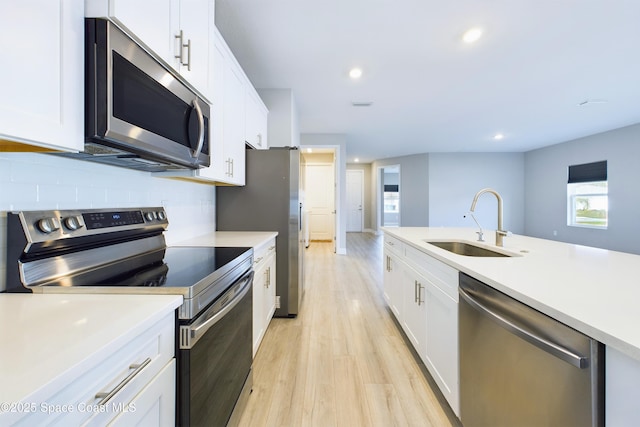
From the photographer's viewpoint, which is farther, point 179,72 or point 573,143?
point 573,143

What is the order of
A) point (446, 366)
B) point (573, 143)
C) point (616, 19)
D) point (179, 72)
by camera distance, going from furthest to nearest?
point (573, 143) < point (616, 19) < point (446, 366) < point (179, 72)

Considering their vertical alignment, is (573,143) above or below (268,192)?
above

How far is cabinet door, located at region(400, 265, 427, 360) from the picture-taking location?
1697mm

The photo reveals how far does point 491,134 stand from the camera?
5723mm

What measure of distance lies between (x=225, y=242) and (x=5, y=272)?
3.37ft

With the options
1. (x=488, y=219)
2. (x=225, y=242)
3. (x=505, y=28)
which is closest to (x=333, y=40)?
(x=505, y=28)

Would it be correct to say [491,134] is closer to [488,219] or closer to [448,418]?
[488,219]

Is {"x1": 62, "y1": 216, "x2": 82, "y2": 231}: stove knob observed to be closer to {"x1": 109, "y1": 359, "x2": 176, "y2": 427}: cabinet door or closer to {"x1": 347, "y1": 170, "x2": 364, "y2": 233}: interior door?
{"x1": 109, "y1": 359, "x2": 176, "y2": 427}: cabinet door

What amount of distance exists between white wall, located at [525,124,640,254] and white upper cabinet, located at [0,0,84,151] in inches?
306

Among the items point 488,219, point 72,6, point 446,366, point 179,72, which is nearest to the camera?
point 72,6

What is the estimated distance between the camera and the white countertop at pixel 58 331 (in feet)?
1.39

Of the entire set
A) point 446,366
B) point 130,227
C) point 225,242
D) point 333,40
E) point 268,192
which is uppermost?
point 333,40

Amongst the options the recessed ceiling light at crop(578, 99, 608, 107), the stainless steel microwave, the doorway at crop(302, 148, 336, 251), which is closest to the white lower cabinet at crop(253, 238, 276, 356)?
the stainless steel microwave

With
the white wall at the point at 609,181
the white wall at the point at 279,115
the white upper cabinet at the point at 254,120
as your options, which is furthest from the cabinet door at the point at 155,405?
the white wall at the point at 609,181
